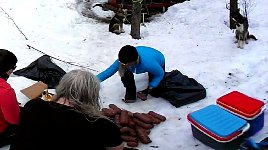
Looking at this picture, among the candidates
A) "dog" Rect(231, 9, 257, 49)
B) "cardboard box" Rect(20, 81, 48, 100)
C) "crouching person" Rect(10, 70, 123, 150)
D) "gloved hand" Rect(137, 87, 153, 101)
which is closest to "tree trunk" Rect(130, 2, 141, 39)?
"dog" Rect(231, 9, 257, 49)

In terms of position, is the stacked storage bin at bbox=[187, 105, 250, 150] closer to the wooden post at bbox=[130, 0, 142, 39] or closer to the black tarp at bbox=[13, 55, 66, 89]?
the black tarp at bbox=[13, 55, 66, 89]

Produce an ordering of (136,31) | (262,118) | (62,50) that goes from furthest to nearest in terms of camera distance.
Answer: (136,31) → (62,50) → (262,118)

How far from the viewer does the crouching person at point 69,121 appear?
9.67ft

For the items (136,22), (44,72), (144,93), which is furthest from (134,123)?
(136,22)

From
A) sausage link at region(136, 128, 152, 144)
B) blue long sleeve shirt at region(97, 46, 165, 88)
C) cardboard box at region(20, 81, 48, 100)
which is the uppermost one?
blue long sleeve shirt at region(97, 46, 165, 88)

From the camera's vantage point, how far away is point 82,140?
2.97 m

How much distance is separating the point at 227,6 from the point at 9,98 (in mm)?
8185

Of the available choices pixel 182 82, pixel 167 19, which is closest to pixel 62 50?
pixel 182 82

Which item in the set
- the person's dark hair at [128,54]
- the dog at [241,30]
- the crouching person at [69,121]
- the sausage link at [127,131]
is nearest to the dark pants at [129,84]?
the person's dark hair at [128,54]

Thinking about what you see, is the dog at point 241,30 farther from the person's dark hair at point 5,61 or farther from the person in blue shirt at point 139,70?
the person's dark hair at point 5,61

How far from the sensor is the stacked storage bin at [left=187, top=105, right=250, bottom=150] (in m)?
5.06

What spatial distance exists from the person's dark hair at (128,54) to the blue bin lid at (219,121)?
1.22 m

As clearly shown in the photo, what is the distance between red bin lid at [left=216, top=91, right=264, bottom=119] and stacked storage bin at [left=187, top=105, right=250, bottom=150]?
10cm

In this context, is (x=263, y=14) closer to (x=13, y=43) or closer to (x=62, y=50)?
(x=62, y=50)
